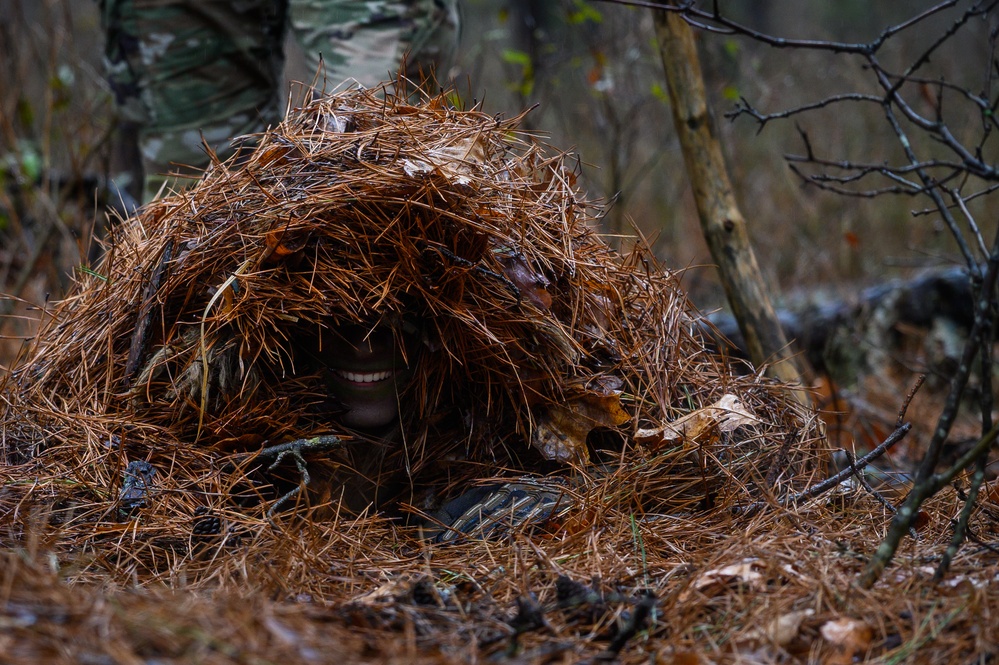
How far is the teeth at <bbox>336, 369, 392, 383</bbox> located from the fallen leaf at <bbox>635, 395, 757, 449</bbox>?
2.24 ft

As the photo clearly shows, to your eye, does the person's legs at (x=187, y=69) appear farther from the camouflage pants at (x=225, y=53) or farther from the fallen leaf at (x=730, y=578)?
the fallen leaf at (x=730, y=578)

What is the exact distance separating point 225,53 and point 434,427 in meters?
1.91

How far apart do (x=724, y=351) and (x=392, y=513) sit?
109 cm

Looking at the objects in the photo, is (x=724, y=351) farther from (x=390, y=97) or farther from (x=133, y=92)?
(x=133, y=92)

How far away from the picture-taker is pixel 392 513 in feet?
7.30

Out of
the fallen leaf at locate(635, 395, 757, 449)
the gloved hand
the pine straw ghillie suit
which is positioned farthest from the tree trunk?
the gloved hand

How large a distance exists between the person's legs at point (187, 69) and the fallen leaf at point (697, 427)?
6.70 ft

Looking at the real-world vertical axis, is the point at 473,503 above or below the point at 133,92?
below

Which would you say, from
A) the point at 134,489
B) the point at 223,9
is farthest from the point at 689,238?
the point at 134,489

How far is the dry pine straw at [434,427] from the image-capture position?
1.43 meters

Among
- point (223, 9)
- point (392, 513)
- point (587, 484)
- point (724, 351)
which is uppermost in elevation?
point (223, 9)

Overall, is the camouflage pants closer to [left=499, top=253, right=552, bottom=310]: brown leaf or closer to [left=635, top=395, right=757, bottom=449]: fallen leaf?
[left=499, top=253, right=552, bottom=310]: brown leaf

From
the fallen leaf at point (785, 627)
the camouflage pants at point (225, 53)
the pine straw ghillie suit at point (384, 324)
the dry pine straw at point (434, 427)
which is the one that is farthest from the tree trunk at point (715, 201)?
the fallen leaf at point (785, 627)

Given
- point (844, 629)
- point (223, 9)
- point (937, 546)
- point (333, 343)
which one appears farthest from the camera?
point (223, 9)
